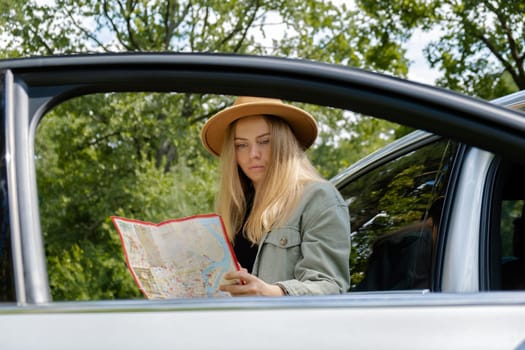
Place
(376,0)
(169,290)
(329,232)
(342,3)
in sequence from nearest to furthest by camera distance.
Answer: (169,290) → (329,232) → (376,0) → (342,3)

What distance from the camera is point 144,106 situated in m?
15.6

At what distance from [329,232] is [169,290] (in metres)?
0.52

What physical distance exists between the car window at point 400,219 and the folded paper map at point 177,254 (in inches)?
24.3

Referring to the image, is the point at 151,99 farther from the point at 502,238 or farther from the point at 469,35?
the point at 502,238

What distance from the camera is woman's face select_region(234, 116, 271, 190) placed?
2.59m

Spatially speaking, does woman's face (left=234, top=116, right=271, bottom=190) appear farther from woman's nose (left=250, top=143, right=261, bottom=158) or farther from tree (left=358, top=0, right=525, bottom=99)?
tree (left=358, top=0, right=525, bottom=99)

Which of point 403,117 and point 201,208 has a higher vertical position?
point 201,208

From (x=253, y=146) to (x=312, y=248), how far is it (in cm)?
55

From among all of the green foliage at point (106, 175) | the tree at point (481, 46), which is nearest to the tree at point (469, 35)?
the tree at point (481, 46)

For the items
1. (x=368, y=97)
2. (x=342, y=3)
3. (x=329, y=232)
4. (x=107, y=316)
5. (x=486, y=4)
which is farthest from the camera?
(x=342, y=3)

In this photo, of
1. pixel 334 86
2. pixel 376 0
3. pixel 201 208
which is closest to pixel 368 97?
pixel 334 86

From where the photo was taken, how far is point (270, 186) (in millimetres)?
2480

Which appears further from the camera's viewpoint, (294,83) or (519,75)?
(519,75)

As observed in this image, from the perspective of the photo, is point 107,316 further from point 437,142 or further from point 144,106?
point 144,106
